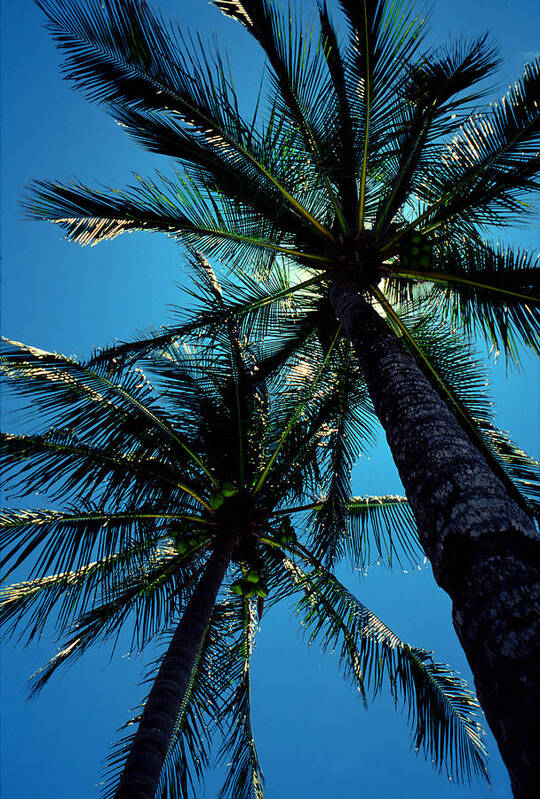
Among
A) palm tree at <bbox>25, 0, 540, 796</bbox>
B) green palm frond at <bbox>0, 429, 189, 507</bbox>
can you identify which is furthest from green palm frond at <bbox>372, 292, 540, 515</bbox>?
green palm frond at <bbox>0, 429, 189, 507</bbox>

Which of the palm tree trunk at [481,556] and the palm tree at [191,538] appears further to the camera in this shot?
the palm tree at [191,538]

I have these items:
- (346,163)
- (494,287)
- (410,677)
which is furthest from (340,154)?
(410,677)

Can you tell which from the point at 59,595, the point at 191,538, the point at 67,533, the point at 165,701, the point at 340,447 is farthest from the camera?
the point at 340,447

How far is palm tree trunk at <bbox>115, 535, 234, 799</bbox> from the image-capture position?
304 centimetres

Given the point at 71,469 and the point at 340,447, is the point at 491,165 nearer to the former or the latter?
the point at 340,447

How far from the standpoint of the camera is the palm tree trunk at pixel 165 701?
3.04m

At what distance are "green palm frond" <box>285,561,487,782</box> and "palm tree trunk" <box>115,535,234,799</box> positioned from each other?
1394 mm

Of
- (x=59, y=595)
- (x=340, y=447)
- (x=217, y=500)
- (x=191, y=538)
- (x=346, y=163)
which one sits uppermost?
(x=346, y=163)

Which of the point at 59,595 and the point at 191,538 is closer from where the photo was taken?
the point at 59,595

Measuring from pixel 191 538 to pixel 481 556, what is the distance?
4070 millimetres

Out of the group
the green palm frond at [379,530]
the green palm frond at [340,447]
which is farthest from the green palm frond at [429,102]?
the green palm frond at [379,530]

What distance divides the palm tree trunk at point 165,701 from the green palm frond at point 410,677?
4.57ft

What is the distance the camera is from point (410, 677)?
4785 millimetres

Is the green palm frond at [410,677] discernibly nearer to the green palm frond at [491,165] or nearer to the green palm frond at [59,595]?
the green palm frond at [59,595]
